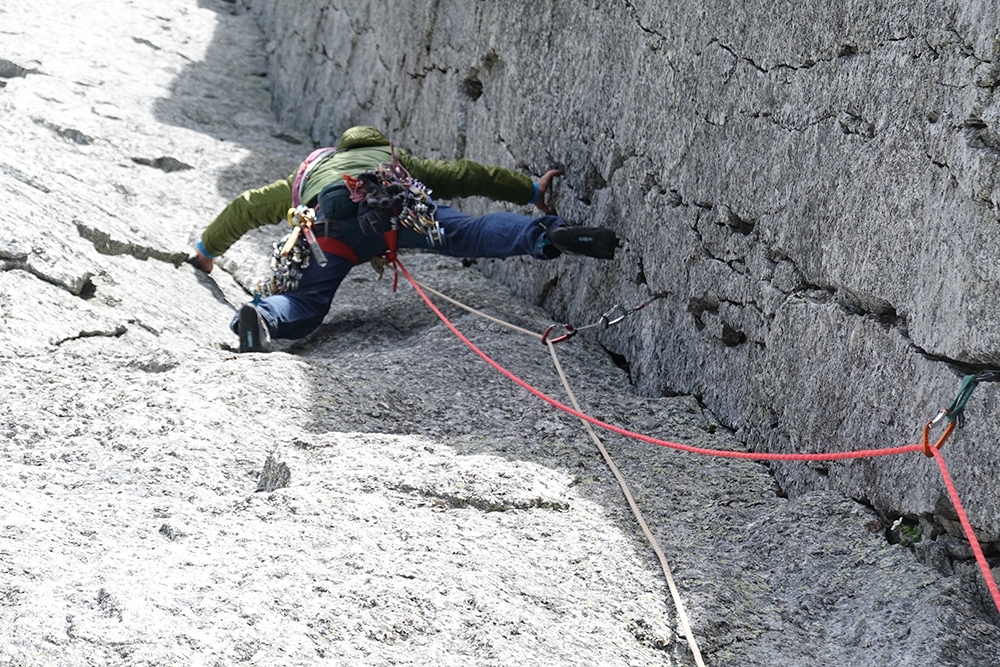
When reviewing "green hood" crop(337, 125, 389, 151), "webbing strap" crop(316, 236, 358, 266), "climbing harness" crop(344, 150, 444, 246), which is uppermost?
"green hood" crop(337, 125, 389, 151)

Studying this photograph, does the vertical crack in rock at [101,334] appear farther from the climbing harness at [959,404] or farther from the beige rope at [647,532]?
the climbing harness at [959,404]

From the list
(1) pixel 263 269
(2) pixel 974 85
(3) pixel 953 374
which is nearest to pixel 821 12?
(2) pixel 974 85

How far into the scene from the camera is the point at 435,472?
8.91 feet

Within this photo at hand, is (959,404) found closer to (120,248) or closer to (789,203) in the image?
(789,203)

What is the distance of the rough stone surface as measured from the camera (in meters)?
2.06

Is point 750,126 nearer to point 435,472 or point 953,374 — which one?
point 953,374

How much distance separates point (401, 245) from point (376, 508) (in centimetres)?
189

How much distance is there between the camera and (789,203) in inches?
111

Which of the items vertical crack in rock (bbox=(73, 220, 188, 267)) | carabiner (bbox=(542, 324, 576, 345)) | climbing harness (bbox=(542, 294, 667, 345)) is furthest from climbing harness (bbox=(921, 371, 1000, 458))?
vertical crack in rock (bbox=(73, 220, 188, 267))

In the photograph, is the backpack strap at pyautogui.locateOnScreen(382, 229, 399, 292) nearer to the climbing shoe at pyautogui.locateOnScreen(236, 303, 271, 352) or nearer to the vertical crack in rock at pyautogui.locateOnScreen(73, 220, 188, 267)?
the climbing shoe at pyautogui.locateOnScreen(236, 303, 271, 352)

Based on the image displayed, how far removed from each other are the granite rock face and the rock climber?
23cm

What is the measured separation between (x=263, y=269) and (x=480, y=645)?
3.26 meters

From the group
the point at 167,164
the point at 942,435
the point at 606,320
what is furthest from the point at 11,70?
the point at 942,435

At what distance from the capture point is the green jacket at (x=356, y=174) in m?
4.16
